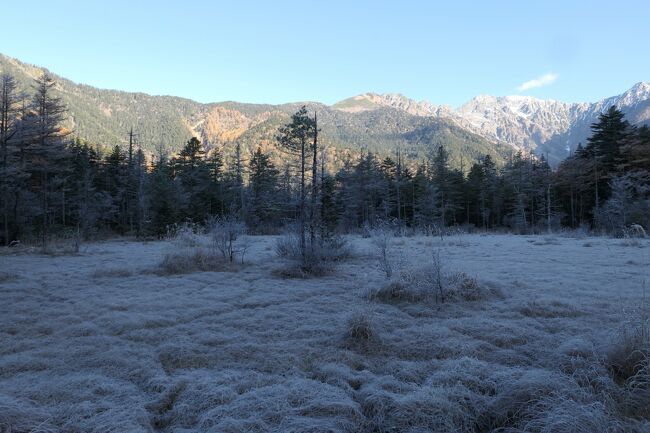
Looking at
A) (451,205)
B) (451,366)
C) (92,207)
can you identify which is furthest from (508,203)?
(451,366)

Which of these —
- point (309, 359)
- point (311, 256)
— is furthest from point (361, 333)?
point (311, 256)

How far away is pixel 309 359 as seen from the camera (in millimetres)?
3861

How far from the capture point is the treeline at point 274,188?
2048 centimetres

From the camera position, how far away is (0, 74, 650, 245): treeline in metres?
20.5

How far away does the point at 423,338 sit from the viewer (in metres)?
4.36

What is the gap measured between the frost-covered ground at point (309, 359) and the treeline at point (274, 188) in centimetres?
605

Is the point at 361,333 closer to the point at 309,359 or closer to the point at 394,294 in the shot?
the point at 309,359

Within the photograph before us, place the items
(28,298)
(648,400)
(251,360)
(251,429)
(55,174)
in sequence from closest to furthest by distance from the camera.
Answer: (251,429) < (648,400) < (251,360) < (28,298) < (55,174)

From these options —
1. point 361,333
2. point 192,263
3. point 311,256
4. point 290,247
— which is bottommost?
point 361,333

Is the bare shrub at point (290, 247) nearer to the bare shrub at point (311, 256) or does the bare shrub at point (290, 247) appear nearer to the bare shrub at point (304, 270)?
the bare shrub at point (311, 256)

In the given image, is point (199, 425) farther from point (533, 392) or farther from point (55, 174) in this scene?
point (55, 174)

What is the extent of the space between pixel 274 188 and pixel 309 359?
4055 cm

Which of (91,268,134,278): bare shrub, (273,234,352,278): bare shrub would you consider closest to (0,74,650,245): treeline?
(273,234,352,278): bare shrub

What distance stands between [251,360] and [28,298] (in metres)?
5.34
